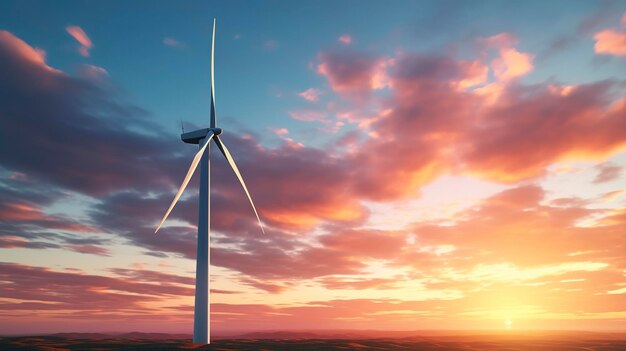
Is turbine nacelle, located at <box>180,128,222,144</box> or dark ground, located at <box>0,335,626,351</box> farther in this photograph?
turbine nacelle, located at <box>180,128,222,144</box>

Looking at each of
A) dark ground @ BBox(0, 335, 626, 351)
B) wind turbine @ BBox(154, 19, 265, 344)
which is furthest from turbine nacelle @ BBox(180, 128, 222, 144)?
dark ground @ BBox(0, 335, 626, 351)

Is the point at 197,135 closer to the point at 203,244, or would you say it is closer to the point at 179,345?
the point at 203,244

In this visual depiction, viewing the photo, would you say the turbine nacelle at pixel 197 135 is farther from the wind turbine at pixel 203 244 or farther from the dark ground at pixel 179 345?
the dark ground at pixel 179 345

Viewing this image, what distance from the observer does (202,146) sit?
81625 millimetres

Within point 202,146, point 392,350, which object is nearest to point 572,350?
point 392,350

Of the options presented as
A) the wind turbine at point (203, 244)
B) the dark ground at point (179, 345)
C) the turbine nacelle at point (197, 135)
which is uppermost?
the turbine nacelle at point (197, 135)

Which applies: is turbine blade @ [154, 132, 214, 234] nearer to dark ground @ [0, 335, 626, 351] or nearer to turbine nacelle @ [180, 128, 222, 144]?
turbine nacelle @ [180, 128, 222, 144]

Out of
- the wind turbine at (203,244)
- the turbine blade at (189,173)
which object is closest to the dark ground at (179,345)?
the wind turbine at (203,244)

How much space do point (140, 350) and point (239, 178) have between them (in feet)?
114

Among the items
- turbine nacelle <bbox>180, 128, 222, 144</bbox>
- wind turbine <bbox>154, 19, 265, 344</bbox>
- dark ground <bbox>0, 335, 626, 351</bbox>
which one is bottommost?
dark ground <bbox>0, 335, 626, 351</bbox>

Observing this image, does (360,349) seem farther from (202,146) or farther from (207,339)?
(202,146)

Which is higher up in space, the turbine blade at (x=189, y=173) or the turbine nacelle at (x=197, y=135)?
the turbine nacelle at (x=197, y=135)

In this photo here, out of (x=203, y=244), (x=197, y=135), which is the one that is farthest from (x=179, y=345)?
(x=197, y=135)

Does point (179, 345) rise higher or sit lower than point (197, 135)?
lower
